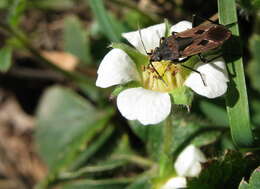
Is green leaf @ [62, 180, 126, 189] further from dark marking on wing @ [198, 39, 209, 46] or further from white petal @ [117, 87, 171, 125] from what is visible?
dark marking on wing @ [198, 39, 209, 46]

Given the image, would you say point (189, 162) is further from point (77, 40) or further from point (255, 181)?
point (77, 40)

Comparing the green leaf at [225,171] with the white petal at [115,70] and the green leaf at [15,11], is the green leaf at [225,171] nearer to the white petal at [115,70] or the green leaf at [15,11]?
the white petal at [115,70]

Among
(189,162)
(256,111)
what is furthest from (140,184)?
(256,111)

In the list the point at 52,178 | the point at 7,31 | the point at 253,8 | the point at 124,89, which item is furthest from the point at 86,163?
the point at 253,8

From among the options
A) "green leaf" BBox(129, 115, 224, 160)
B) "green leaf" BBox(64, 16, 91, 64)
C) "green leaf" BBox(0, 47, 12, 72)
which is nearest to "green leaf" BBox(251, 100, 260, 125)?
"green leaf" BBox(129, 115, 224, 160)

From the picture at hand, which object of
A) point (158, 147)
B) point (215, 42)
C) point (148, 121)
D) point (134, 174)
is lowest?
point (134, 174)

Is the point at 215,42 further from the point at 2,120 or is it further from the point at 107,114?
the point at 2,120
